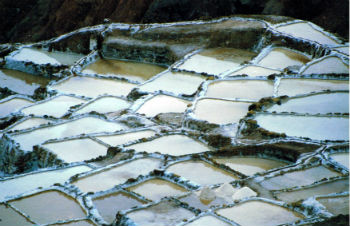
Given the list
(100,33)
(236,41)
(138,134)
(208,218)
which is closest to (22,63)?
(100,33)

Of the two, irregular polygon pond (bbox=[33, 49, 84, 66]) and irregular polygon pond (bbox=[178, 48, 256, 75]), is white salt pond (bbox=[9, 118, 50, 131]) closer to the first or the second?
irregular polygon pond (bbox=[178, 48, 256, 75])

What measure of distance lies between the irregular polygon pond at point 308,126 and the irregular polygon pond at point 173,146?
599mm

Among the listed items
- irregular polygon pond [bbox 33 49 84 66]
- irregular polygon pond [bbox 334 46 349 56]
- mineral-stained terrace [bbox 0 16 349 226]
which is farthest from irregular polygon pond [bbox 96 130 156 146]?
irregular polygon pond [bbox 33 49 84 66]

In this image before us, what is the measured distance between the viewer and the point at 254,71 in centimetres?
687

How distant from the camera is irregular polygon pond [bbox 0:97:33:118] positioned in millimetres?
7605

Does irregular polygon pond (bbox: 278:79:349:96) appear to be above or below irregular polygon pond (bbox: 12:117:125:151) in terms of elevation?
above

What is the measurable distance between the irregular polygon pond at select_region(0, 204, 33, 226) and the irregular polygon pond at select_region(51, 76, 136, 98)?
3813mm

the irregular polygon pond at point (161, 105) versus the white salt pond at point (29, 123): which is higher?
the irregular polygon pond at point (161, 105)

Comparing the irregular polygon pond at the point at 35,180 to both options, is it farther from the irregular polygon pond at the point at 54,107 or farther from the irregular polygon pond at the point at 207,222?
the irregular polygon pond at the point at 54,107

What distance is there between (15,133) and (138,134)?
4.42 ft

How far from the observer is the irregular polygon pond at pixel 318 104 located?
5301 millimetres

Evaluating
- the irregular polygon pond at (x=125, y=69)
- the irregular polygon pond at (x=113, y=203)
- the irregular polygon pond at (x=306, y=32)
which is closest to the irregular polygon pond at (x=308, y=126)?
the irregular polygon pond at (x=113, y=203)

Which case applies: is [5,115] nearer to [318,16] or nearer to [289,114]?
[289,114]

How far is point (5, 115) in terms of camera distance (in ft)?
24.4
